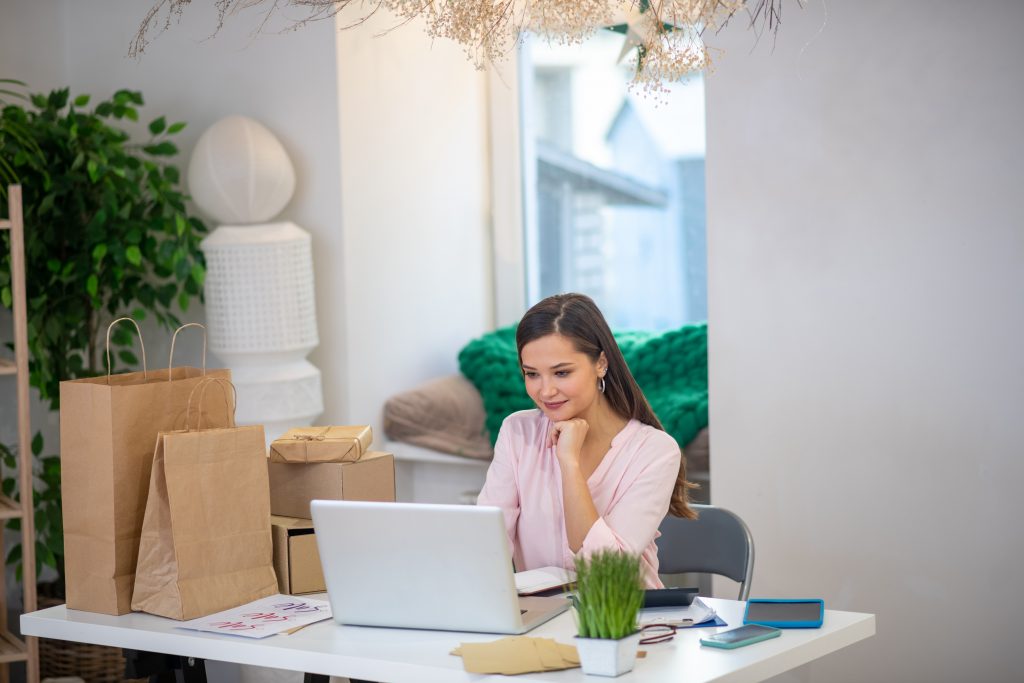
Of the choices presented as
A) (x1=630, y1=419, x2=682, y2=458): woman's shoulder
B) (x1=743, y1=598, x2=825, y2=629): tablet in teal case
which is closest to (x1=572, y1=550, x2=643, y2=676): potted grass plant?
(x1=743, y1=598, x2=825, y2=629): tablet in teal case

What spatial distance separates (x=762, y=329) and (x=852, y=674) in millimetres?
828

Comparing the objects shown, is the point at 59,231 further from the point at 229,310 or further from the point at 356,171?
the point at 356,171

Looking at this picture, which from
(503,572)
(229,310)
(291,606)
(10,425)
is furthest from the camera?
(10,425)

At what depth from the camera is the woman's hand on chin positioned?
2125mm

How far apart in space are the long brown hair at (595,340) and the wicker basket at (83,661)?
5.50 feet

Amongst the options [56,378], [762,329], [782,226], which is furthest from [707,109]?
[56,378]

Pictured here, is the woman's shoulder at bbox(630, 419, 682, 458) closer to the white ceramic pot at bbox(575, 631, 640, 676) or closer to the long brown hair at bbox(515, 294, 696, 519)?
the long brown hair at bbox(515, 294, 696, 519)

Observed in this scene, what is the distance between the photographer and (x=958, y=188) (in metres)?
2.59

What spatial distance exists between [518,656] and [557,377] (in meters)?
0.70

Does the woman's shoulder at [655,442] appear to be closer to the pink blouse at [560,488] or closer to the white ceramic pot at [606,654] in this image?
the pink blouse at [560,488]

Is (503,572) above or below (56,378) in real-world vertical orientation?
below

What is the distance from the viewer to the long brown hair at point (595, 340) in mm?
2223

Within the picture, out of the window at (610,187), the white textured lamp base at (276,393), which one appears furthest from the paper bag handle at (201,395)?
the window at (610,187)

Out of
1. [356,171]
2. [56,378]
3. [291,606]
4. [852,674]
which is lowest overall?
[852,674]
